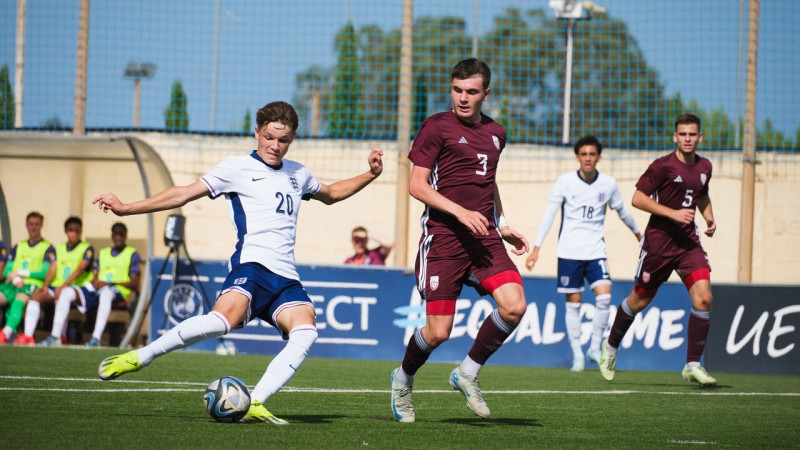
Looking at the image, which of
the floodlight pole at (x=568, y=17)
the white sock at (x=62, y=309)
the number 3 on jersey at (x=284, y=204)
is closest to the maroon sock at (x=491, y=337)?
the number 3 on jersey at (x=284, y=204)

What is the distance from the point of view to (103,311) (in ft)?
45.0

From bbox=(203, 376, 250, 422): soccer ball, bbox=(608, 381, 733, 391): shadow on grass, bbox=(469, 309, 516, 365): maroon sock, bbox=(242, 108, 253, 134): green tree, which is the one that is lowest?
bbox=(608, 381, 733, 391): shadow on grass

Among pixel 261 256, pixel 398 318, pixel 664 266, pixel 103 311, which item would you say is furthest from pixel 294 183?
pixel 103 311

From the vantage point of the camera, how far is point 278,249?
6.29m

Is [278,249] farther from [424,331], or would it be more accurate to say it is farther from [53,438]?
[53,438]

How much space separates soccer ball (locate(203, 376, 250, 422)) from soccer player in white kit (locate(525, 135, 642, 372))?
22.1ft

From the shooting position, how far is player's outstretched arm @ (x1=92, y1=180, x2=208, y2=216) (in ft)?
19.2

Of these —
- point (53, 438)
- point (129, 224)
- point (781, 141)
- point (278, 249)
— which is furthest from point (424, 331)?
point (781, 141)

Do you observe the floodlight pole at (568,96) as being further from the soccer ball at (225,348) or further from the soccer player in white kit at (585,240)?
the soccer ball at (225,348)

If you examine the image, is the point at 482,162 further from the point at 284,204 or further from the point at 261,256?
the point at 261,256

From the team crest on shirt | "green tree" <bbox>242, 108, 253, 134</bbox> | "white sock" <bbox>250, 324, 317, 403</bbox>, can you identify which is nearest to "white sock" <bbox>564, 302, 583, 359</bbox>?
the team crest on shirt

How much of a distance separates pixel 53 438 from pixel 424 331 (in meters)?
2.27

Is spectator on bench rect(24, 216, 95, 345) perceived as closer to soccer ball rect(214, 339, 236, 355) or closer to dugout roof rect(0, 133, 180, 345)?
dugout roof rect(0, 133, 180, 345)

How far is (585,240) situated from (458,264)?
19.8 feet
